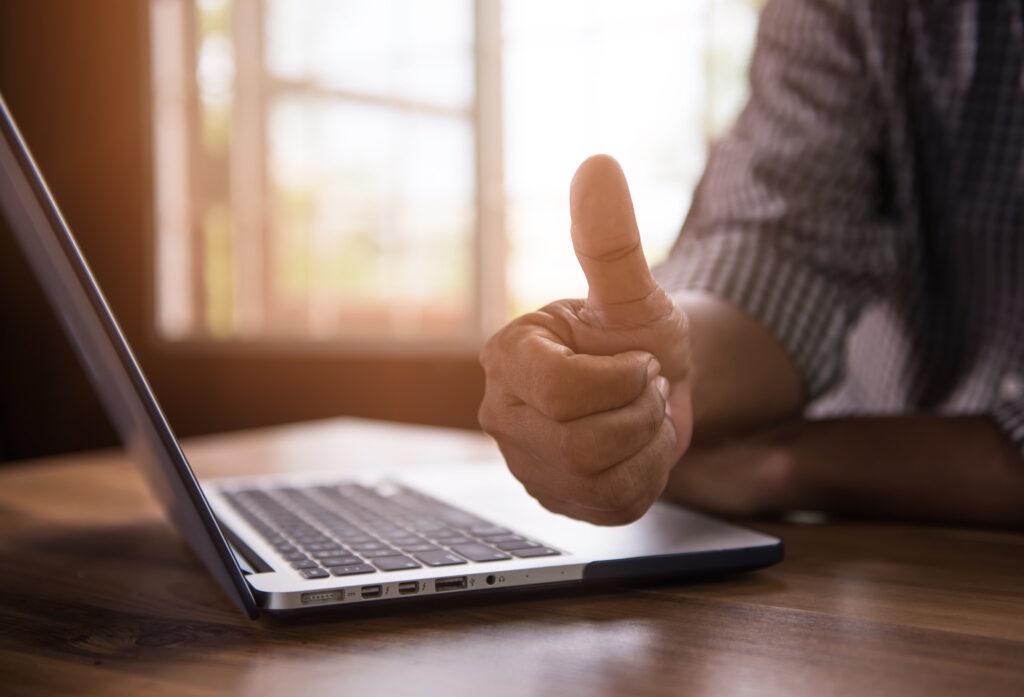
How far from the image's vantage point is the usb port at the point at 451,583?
1.43 ft

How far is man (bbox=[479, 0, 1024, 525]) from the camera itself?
480 mm

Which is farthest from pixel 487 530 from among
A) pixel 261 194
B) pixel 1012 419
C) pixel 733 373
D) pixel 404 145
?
pixel 261 194

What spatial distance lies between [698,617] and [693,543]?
0.08 meters

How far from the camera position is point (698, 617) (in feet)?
1.44

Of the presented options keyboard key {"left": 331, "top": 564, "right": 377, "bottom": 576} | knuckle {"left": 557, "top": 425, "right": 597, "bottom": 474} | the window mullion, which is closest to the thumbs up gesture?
knuckle {"left": 557, "top": 425, "right": 597, "bottom": 474}

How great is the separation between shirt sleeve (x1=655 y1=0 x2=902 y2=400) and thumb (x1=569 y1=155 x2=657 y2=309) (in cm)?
34

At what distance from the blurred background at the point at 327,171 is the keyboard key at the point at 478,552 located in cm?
222

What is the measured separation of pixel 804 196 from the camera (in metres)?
0.91

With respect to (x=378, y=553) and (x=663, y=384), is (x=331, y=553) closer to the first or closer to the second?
(x=378, y=553)

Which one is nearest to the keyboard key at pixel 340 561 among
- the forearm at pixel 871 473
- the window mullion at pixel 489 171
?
the forearm at pixel 871 473

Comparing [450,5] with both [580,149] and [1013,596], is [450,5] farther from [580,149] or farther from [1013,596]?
[1013,596]

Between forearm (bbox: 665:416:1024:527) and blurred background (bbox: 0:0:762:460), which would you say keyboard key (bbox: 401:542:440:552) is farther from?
blurred background (bbox: 0:0:762:460)

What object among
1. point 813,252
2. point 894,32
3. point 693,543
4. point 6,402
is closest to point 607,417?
point 693,543

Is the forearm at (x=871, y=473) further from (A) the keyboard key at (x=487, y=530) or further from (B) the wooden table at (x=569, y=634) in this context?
(A) the keyboard key at (x=487, y=530)
